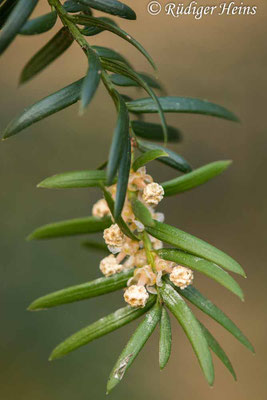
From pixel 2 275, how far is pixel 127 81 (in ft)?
5.01

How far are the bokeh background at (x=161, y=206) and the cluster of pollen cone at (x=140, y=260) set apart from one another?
1459 mm

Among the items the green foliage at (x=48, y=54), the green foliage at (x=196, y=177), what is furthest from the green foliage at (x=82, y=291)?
the green foliage at (x=48, y=54)

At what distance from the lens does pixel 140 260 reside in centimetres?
74

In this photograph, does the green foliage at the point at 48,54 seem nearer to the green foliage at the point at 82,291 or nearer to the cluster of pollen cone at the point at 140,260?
the cluster of pollen cone at the point at 140,260

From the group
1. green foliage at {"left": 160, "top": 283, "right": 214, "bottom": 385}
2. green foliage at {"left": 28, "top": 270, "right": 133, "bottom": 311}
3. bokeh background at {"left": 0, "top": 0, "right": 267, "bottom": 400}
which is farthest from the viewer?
bokeh background at {"left": 0, "top": 0, "right": 267, "bottom": 400}

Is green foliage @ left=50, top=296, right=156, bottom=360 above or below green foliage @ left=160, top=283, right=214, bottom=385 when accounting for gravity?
above

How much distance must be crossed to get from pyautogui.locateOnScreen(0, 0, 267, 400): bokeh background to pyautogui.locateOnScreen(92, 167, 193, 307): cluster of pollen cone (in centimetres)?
146

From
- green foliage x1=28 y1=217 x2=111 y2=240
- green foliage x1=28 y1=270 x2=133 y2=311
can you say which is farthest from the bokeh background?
green foliage x1=28 y1=270 x2=133 y2=311

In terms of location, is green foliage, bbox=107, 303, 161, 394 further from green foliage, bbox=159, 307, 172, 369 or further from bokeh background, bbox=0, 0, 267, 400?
bokeh background, bbox=0, 0, 267, 400

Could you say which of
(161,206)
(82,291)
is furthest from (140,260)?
(161,206)

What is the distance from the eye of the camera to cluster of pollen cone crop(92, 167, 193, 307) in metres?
0.70

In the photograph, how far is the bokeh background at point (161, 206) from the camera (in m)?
2.17

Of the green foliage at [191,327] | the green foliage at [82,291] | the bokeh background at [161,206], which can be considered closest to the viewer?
the green foliage at [191,327]

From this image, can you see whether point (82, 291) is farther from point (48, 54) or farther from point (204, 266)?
point (48, 54)
